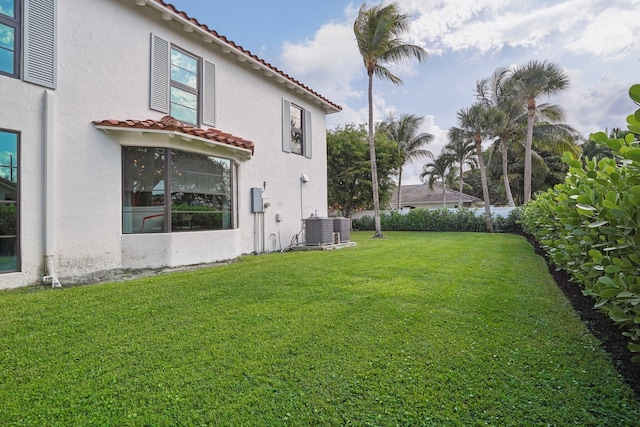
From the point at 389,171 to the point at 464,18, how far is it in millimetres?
14755

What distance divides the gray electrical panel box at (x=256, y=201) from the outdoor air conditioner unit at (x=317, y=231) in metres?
1.88

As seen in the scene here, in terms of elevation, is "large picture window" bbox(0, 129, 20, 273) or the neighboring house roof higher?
the neighboring house roof

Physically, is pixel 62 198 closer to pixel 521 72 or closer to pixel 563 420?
pixel 563 420

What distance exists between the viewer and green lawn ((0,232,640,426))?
7.02 ft

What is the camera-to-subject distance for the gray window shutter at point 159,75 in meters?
7.32

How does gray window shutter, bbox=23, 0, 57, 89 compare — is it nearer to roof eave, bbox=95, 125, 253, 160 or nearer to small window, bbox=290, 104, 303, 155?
roof eave, bbox=95, 125, 253, 160

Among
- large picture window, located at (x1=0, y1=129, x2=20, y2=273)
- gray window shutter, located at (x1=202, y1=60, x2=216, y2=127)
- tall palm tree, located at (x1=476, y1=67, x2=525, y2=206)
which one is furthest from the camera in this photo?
tall palm tree, located at (x1=476, y1=67, x2=525, y2=206)

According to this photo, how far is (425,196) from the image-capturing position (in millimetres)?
44188

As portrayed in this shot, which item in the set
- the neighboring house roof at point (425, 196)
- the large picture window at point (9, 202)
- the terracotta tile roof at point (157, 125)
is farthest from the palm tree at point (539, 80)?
the large picture window at point (9, 202)

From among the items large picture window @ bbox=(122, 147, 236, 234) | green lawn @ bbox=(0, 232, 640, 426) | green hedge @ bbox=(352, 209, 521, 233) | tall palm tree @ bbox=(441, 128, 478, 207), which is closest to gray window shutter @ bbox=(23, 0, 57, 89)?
large picture window @ bbox=(122, 147, 236, 234)

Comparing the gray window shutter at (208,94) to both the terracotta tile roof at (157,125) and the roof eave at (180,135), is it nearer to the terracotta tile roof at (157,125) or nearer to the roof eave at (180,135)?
the roof eave at (180,135)

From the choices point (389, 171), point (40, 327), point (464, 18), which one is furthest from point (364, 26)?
point (40, 327)

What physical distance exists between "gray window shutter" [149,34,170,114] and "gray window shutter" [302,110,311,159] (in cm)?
568

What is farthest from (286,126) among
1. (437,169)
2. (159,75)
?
(437,169)
